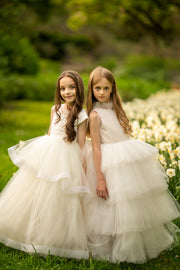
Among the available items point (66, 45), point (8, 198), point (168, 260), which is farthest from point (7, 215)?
point (66, 45)

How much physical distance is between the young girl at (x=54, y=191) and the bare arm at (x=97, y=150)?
0.25ft

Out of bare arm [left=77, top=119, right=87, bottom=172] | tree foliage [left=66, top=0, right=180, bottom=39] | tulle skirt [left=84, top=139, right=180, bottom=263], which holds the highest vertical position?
tree foliage [left=66, top=0, right=180, bottom=39]

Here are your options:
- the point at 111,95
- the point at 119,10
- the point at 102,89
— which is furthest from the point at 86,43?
the point at 102,89

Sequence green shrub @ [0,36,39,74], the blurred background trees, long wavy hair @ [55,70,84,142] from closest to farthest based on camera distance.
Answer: long wavy hair @ [55,70,84,142] < the blurred background trees < green shrub @ [0,36,39,74]

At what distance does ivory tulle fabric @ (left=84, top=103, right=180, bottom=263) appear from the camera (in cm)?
229

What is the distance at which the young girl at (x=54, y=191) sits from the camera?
2.32 meters

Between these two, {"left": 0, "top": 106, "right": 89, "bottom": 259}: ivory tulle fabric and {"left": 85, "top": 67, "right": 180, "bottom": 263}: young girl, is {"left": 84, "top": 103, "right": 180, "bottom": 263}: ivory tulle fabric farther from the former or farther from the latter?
{"left": 0, "top": 106, "right": 89, "bottom": 259}: ivory tulle fabric

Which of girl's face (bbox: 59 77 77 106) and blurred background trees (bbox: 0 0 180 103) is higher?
blurred background trees (bbox: 0 0 180 103)

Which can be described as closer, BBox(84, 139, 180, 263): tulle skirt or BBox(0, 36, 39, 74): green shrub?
BBox(84, 139, 180, 263): tulle skirt

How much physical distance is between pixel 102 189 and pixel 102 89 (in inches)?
33.2

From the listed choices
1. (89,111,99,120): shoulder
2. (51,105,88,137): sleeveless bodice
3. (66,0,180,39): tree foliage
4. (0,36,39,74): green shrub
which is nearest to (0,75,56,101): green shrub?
(0,36,39,74): green shrub

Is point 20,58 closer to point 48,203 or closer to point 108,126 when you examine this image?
point 108,126

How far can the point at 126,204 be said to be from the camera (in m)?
2.29

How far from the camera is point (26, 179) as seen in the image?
2459mm
